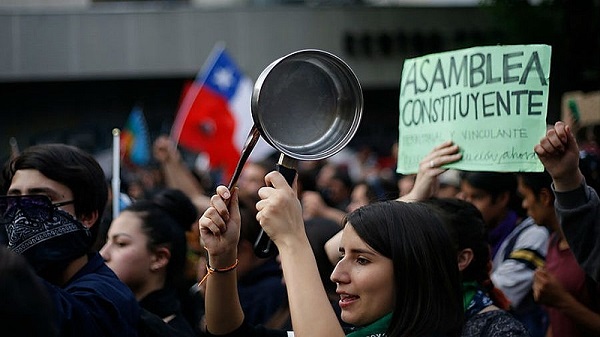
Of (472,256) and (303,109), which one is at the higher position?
(303,109)

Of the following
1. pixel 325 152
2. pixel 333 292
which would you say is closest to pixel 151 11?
pixel 333 292

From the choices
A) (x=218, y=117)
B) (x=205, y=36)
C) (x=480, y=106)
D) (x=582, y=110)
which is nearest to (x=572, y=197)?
(x=480, y=106)

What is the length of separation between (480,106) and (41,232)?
1.87m

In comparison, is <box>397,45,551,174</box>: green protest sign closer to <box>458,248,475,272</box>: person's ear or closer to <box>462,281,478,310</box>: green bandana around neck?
<box>458,248,475,272</box>: person's ear

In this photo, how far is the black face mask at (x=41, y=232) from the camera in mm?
3268

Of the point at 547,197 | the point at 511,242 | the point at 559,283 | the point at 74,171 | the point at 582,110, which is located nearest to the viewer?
the point at 74,171

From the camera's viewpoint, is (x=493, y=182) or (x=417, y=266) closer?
(x=417, y=266)

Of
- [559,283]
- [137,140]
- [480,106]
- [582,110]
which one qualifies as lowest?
[137,140]

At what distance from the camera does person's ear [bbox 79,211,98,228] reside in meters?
3.58

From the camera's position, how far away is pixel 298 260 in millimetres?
2934

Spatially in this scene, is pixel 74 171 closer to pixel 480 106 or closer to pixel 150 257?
pixel 150 257

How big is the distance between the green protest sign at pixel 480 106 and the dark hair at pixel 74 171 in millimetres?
1456

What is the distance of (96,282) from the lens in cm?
335

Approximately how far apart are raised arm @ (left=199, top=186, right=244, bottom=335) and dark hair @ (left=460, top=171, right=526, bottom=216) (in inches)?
94.1
